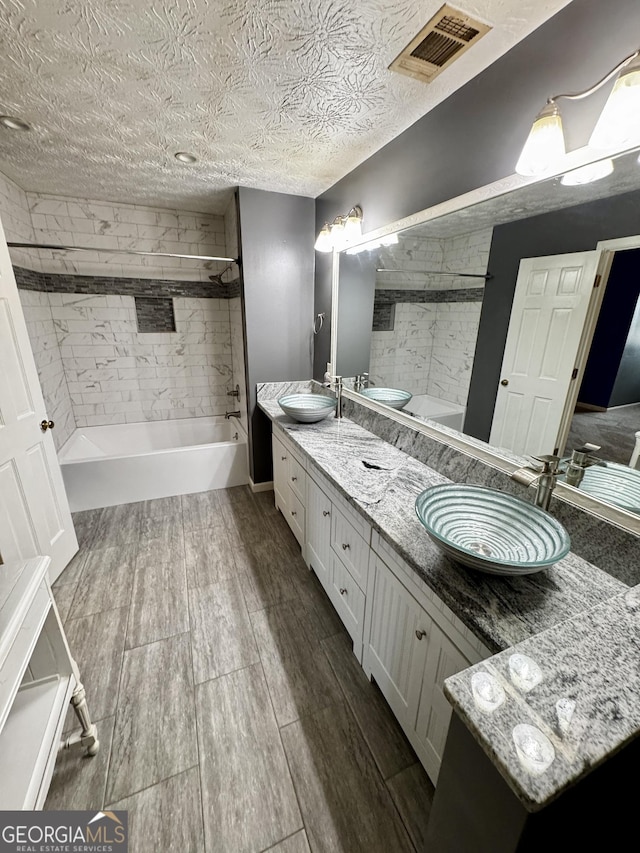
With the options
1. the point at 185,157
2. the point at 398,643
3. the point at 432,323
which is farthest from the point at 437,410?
the point at 185,157

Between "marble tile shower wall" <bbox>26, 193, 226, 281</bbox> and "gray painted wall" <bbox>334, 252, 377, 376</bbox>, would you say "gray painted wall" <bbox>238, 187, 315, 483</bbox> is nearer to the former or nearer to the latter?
"gray painted wall" <bbox>334, 252, 377, 376</bbox>

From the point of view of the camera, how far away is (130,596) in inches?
74.9

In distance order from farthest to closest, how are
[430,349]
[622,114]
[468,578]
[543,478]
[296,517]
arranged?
[296,517]
[430,349]
[543,478]
[468,578]
[622,114]

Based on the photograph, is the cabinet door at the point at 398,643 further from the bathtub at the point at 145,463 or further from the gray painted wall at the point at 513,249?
the bathtub at the point at 145,463

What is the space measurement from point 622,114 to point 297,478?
1.86 meters

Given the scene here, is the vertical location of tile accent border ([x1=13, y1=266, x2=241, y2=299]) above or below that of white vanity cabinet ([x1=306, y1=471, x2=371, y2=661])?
above

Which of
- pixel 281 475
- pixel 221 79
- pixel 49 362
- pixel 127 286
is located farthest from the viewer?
pixel 127 286

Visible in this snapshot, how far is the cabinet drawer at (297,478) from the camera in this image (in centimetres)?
198

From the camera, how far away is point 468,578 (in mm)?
937

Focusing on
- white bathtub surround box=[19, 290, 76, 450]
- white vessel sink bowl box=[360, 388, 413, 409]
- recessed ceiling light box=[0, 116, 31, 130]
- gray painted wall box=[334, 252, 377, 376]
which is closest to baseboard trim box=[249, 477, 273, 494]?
gray painted wall box=[334, 252, 377, 376]

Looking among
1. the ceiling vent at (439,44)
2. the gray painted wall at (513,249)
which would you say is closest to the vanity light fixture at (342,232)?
the ceiling vent at (439,44)

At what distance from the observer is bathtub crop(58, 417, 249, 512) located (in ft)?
8.77

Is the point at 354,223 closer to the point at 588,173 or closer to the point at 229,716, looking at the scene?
the point at 588,173

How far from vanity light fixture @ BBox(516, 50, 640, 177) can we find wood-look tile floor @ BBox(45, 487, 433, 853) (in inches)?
73.9
